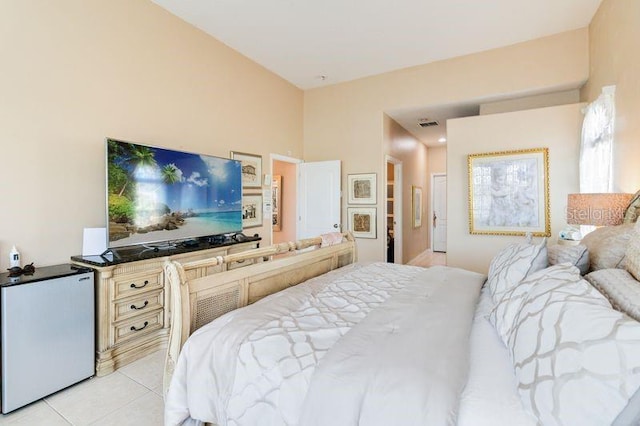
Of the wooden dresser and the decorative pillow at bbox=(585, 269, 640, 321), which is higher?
the decorative pillow at bbox=(585, 269, 640, 321)

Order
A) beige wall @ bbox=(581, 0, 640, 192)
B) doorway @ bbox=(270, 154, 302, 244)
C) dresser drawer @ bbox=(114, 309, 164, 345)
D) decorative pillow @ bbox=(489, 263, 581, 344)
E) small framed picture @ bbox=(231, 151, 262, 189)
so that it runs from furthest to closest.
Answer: doorway @ bbox=(270, 154, 302, 244), small framed picture @ bbox=(231, 151, 262, 189), dresser drawer @ bbox=(114, 309, 164, 345), beige wall @ bbox=(581, 0, 640, 192), decorative pillow @ bbox=(489, 263, 581, 344)

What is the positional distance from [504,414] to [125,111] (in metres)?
3.43

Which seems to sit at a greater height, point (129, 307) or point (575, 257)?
point (575, 257)

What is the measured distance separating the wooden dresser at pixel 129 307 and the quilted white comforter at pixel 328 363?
3.24 ft

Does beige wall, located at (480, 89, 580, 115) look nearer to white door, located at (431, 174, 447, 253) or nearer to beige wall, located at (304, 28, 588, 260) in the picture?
beige wall, located at (304, 28, 588, 260)

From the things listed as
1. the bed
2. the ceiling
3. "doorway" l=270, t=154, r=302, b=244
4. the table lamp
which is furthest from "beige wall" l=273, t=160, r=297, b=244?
the table lamp

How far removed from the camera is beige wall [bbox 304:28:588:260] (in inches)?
146

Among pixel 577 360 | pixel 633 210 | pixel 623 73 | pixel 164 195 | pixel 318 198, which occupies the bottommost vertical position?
→ pixel 577 360

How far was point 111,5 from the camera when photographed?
275 cm

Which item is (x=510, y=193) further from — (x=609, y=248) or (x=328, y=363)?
(x=328, y=363)

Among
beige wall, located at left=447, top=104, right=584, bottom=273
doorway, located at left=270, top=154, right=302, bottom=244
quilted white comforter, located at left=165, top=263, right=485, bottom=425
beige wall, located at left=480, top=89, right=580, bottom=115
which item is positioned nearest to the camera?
quilted white comforter, located at left=165, top=263, right=485, bottom=425

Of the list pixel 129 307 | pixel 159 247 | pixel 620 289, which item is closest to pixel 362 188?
pixel 159 247

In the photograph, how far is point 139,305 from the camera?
8.35 feet

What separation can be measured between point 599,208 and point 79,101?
4.27 metres
